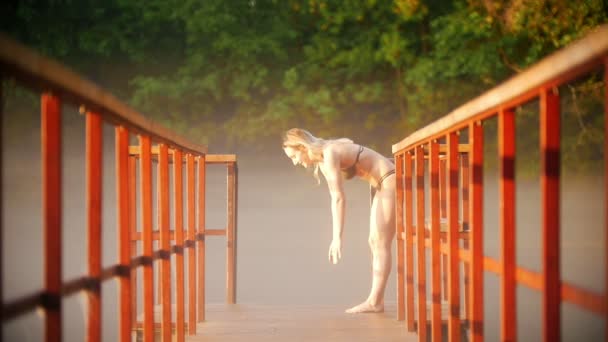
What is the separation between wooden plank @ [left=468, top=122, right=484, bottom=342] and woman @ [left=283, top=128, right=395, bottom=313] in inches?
140

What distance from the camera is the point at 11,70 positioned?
6.86 ft

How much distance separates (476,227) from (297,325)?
328cm

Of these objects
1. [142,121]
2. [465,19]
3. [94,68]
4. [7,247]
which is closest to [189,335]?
[142,121]

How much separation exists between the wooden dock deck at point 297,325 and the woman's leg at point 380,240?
14 centimetres

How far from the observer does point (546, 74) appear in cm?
252

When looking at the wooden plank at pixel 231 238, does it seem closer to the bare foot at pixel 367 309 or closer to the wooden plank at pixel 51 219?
the bare foot at pixel 367 309

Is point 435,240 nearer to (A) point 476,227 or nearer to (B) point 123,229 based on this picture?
(A) point 476,227

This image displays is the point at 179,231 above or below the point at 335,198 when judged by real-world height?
below

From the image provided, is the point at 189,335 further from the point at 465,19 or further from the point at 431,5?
the point at 431,5

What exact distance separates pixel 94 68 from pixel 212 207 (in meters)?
3.53

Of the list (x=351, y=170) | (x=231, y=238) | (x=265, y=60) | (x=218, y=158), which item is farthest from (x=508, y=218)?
(x=265, y=60)

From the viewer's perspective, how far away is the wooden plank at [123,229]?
145 inches

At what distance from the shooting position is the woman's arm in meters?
7.23

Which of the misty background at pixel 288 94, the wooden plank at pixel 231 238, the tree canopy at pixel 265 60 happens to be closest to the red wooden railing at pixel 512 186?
the wooden plank at pixel 231 238
